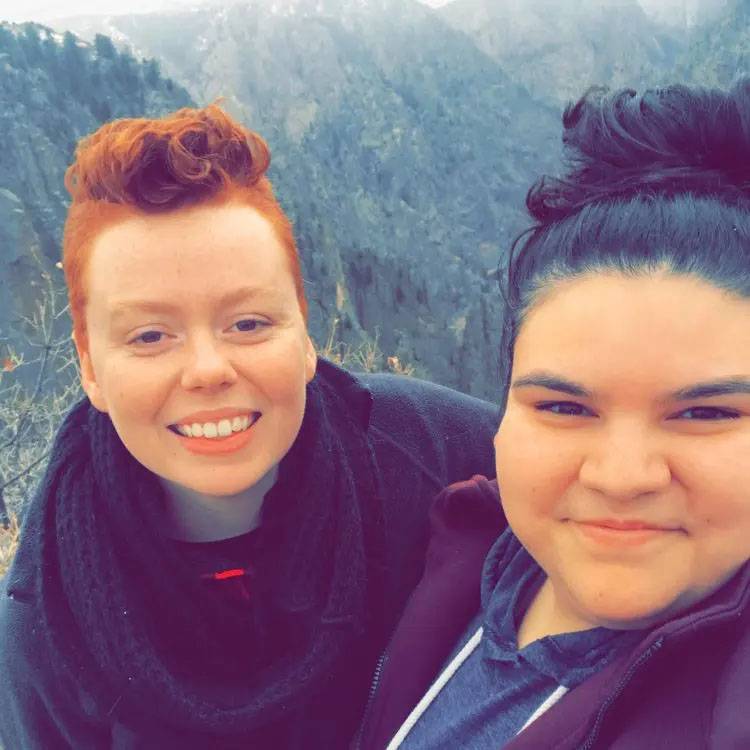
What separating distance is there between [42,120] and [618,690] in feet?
65.2

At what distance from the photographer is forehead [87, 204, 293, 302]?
1.13 metres

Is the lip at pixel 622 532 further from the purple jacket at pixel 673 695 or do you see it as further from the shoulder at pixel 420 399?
the shoulder at pixel 420 399

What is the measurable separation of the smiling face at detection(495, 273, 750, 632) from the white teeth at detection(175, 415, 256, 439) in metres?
0.48

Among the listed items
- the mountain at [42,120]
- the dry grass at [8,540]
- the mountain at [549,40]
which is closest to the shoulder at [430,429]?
the dry grass at [8,540]

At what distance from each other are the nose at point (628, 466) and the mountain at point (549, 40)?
38729mm

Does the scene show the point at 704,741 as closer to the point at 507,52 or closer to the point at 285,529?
the point at 285,529

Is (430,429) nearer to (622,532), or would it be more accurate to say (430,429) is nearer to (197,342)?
(197,342)

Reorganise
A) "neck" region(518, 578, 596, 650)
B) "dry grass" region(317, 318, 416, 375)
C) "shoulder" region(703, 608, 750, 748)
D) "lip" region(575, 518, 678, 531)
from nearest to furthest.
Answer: "shoulder" region(703, 608, 750, 748), "lip" region(575, 518, 678, 531), "neck" region(518, 578, 596, 650), "dry grass" region(317, 318, 416, 375)

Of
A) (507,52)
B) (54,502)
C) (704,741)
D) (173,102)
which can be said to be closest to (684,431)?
(704,741)

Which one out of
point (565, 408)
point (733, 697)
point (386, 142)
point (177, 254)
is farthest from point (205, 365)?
point (386, 142)

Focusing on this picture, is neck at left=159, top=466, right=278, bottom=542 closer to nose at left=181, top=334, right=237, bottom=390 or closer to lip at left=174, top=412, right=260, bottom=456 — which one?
lip at left=174, top=412, right=260, bottom=456

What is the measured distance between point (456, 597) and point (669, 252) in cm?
66

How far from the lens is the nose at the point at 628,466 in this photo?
79 cm

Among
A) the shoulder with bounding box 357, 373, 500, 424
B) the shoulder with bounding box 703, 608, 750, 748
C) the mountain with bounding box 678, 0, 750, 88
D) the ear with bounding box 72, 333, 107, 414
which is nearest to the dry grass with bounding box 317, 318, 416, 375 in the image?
the shoulder with bounding box 357, 373, 500, 424
